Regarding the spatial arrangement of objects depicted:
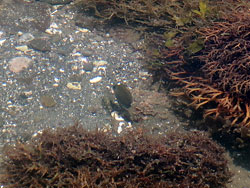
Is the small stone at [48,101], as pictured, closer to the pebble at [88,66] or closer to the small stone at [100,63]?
the pebble at [88,66]

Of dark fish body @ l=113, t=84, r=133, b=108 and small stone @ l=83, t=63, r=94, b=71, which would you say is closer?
dark fish body @ l=113, t=84, r=133, b=108

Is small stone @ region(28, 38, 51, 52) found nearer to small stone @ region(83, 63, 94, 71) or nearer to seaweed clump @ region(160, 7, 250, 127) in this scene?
small stone @ region(83, 63, 94, 71)

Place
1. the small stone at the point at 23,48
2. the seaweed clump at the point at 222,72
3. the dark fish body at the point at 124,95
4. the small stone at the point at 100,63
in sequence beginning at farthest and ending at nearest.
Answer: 1. the small stone at the point at 23,48
2. the small stone at the point at 100,63
3. the dark fish body at the point at 124,95
4. the seaweed clump at the point at 222,72

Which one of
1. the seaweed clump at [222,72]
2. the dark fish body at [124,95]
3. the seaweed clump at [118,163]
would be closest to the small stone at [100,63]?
the dark fish body at [124,95]

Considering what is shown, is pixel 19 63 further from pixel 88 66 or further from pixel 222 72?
pixel 222 72

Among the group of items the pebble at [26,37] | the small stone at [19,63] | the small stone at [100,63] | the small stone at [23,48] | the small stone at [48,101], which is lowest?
the small stone at [48,101]

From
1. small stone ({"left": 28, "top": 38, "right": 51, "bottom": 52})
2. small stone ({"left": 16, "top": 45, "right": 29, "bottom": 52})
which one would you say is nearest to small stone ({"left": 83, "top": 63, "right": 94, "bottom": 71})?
small stone ({"left": 28, "top": 38, "right": 51, "bottom": 52})

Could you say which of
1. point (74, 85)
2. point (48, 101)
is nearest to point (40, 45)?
point (74, 85)
